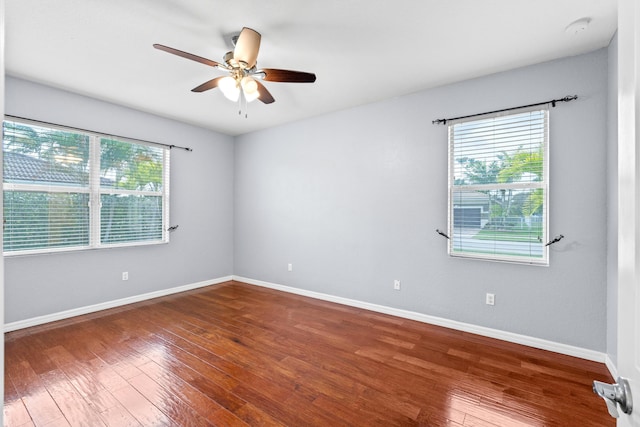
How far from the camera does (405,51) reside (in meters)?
2.52

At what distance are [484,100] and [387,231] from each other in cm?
173

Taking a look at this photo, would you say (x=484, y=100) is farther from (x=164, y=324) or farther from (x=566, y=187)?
(x=164, y=324)

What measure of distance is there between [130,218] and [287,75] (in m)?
3.07

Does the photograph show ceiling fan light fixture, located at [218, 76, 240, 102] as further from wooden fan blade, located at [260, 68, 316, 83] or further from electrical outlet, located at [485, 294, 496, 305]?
electrical outlet, located at [485, 294, 496, 305]

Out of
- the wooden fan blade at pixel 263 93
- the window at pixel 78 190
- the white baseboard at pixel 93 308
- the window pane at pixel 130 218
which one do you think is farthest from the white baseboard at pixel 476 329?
the wooden fan blade at pixel 263 93

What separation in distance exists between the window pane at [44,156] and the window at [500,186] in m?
4.29

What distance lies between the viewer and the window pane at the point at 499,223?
Result: 270 cm

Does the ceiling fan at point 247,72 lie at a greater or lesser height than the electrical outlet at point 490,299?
greater

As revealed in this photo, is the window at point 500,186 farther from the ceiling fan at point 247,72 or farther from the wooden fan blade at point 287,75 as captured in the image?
the ceiling fan at point 247,72

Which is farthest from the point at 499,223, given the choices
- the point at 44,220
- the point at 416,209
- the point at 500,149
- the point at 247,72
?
the point at 44,220

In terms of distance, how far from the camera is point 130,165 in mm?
3920

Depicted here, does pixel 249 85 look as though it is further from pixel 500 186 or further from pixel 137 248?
pixel 137 248

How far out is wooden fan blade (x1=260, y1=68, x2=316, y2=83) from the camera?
89.2 inches

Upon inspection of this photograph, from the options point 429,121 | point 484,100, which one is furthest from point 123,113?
point 484,100
